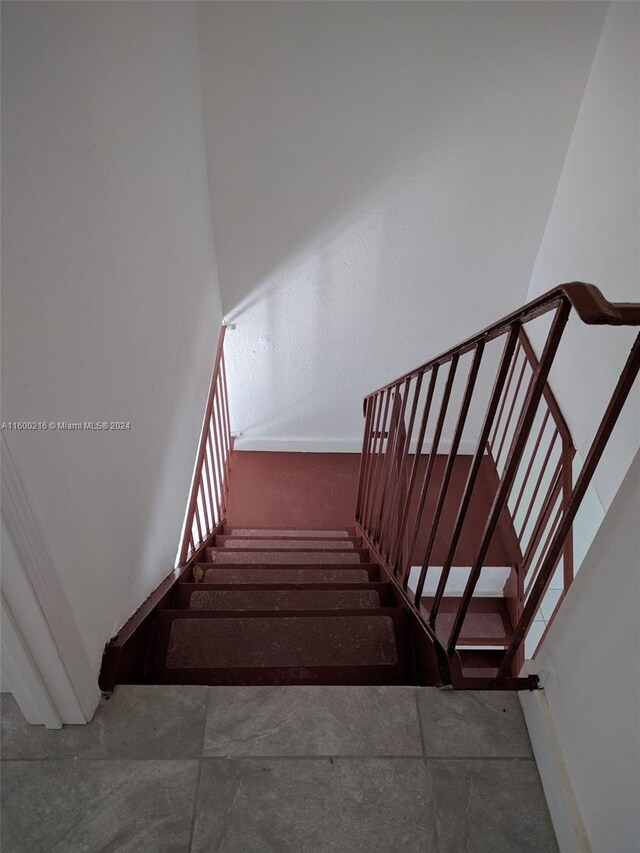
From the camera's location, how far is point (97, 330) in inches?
51.1

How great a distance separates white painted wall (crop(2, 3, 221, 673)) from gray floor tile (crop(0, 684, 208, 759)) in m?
0.16

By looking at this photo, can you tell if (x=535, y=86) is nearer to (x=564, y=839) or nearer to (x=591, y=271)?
(x=591, y=271)

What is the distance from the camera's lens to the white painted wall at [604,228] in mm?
2400

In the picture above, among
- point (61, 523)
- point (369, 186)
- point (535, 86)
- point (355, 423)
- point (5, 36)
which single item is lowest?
point (355, 423)

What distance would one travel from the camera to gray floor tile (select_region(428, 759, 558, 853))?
1.07m

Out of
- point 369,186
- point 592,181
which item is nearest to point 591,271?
point 592,181

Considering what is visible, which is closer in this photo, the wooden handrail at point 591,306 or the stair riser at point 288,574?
the wooden handrail at point 591,306

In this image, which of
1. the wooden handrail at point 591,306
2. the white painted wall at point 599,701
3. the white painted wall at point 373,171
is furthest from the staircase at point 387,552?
the white painted wall at point 373,171

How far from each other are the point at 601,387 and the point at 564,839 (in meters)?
2.16

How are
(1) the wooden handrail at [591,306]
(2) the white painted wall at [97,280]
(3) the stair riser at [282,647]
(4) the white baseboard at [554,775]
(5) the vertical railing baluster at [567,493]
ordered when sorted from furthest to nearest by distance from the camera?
1. (5) the vertical railing baluster at [567,493]
2. (3) the stair riser at [282,647]
3. (4) the white baseboard at [554,775]
4. (2) the white painted wall at [97,280]
5. (1) the wooden handrail at [591,306]

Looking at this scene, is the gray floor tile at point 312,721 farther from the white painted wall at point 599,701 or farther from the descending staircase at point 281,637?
the white painted wall at point 599,701

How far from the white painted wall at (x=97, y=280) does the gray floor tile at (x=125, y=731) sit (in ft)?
0.52

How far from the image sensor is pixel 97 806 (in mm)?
1105

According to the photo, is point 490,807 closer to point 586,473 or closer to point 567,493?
point 586,473
